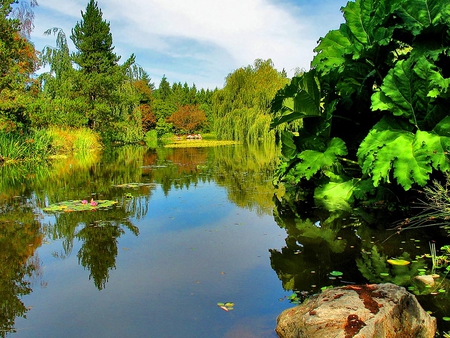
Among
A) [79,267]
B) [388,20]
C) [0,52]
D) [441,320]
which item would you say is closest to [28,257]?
[79,267]

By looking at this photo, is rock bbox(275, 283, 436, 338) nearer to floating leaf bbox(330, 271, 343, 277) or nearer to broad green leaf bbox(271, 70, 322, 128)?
floating leaf bbox(330, 271, 343, 277)

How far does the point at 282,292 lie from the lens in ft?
11.8

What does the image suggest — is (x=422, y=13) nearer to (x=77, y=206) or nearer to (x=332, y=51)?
(x=332, y=51)

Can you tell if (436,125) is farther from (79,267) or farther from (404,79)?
(79,267)

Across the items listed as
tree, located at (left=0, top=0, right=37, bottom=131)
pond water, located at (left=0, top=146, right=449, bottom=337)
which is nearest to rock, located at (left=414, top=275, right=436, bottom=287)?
pond water, located at (left=0, top=146, right=449, bottom=337)

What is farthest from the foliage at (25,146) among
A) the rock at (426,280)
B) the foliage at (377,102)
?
the rock at (426,280)

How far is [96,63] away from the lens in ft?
98.1

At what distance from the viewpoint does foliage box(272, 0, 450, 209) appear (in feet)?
17.9

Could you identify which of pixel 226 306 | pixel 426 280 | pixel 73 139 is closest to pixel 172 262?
pixel 226 306

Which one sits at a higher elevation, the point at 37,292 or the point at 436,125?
the point at 436,125

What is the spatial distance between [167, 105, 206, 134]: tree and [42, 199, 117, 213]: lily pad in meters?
42.2

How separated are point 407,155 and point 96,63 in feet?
91.9

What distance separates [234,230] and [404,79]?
312cm

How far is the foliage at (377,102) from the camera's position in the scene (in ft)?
17.9
